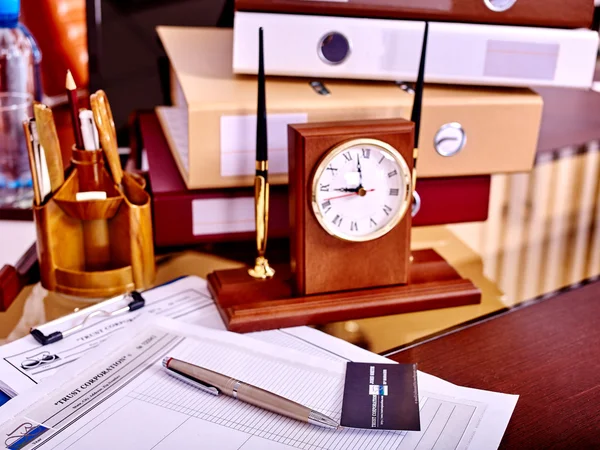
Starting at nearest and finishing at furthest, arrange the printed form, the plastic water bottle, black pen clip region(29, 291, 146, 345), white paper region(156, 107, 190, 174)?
the printed form, black pen clip region(29, 291, 146, 345), white paper region(156, 107, 190, 174), the plastic water bottle

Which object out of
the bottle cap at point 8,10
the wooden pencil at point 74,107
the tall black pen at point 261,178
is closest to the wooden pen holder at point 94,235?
the wooden pencil at point 74,107

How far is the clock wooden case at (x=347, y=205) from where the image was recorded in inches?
29.0

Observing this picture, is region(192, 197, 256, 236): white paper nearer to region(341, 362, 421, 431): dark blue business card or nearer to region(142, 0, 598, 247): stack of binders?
region(142, 0, 598, 247): stack of binders

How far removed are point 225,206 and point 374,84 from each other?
25cm

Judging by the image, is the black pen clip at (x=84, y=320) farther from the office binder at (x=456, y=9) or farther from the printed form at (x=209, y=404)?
the office binder at (x=456, y=9)

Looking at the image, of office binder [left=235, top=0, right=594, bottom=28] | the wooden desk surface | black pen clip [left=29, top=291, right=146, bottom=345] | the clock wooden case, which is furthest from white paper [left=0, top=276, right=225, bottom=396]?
office binder [left=235, top=0, right=594, bottom=28]

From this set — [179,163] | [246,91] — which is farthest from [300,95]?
[179,163]

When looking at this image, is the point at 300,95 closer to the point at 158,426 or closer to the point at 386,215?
the point at 386,215

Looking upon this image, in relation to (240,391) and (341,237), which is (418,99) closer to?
(341,237)

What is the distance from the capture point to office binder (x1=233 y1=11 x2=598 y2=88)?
0.85m

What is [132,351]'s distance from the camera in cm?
70

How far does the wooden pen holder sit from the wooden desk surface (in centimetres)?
32

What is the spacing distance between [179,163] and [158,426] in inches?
15.0

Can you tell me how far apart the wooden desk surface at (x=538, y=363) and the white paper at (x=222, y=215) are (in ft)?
0.85
